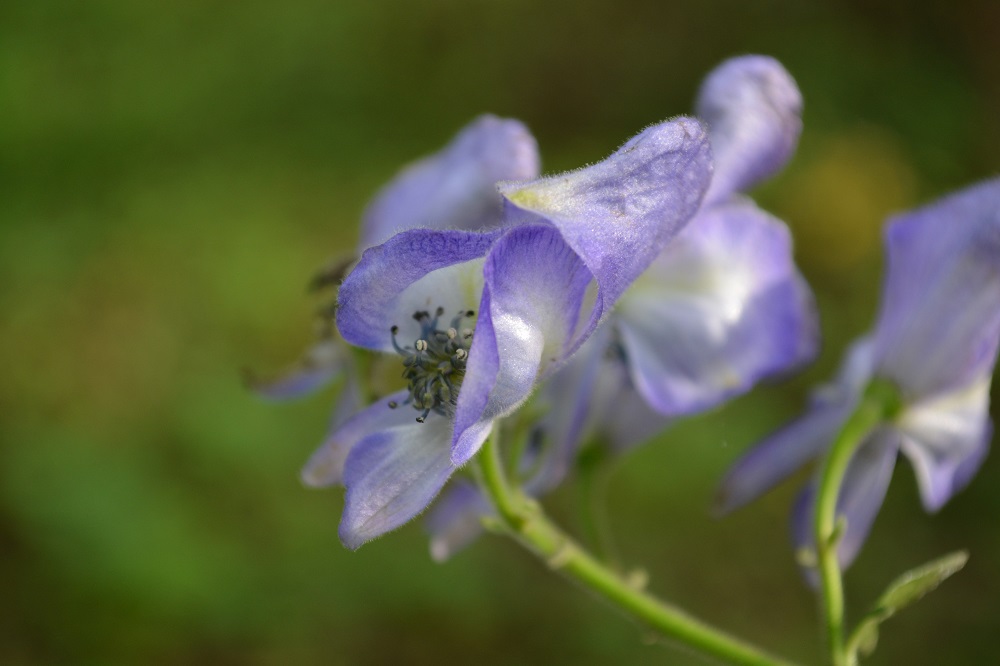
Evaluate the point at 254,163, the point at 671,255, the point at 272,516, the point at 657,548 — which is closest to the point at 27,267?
the point at 254,163

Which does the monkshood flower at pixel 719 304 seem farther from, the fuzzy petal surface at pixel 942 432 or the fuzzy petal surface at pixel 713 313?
the fuzzy petal surface at pixel 942 432

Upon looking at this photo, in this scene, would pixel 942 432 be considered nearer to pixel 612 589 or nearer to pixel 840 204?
pixel 612 589

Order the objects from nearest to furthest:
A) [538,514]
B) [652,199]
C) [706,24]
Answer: [652,199] < [538,514] < [706,24]

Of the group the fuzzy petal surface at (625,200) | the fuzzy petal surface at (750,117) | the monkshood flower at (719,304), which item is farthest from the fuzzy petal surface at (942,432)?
the fuzzy petal surface at (625,200)

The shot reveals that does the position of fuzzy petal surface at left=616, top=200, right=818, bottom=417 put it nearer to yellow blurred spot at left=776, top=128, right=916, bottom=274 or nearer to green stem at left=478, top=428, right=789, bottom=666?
green stem at left=478, top=428, right=789, bottom=666

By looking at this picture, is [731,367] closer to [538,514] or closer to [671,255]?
[671,255]

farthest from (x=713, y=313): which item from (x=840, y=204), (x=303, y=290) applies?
(x=840, y=204)
